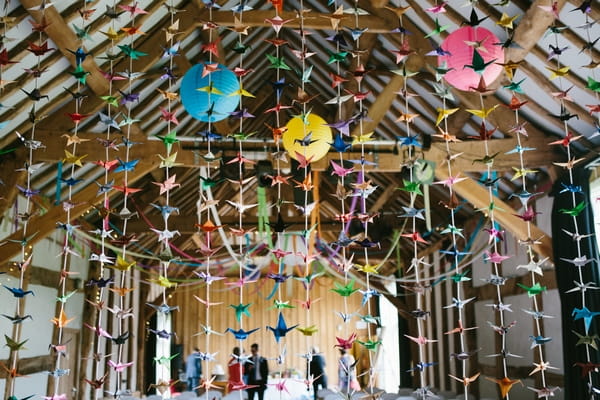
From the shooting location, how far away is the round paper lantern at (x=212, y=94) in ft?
11.9

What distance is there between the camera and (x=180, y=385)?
11.8 metres

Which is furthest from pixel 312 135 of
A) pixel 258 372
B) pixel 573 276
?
pixel 258 372

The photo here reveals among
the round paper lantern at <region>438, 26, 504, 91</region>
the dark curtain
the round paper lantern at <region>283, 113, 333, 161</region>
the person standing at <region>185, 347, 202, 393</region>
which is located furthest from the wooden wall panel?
the round paper lantern at <region>438, 26, 504, 91</region>

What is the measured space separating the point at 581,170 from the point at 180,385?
29.0ft

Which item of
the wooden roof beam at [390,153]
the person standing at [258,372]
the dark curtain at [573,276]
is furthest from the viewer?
the person standing at [258,372]

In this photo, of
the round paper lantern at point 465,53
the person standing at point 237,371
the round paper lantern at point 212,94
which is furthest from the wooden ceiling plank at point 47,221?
the round paper lantern at point 465,53

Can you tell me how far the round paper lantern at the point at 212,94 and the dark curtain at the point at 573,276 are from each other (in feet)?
10.7

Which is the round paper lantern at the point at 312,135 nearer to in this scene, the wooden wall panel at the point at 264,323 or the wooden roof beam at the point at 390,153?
the wooden roof beam at the point at 390,153

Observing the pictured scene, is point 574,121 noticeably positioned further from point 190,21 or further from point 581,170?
point 190,21

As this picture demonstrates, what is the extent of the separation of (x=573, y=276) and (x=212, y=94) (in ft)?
12.2

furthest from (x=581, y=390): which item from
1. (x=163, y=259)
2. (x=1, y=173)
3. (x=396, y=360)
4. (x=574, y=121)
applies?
(x=396, y=360)

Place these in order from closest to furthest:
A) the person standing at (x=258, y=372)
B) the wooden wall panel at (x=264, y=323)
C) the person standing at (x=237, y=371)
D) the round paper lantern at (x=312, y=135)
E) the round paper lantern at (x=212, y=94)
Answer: the person standing at (x=237, y=371), the round paper lantern at (x=212, y=94), the round paper lantern at (x=312, y=135), the person standing at (x=258, y=372), the wooden wall panel at (x=264, y=323)

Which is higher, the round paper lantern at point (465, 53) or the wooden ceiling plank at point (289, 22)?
the wooden ceiling plank at point (289, 22)

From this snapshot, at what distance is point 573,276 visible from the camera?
5.45 metres
